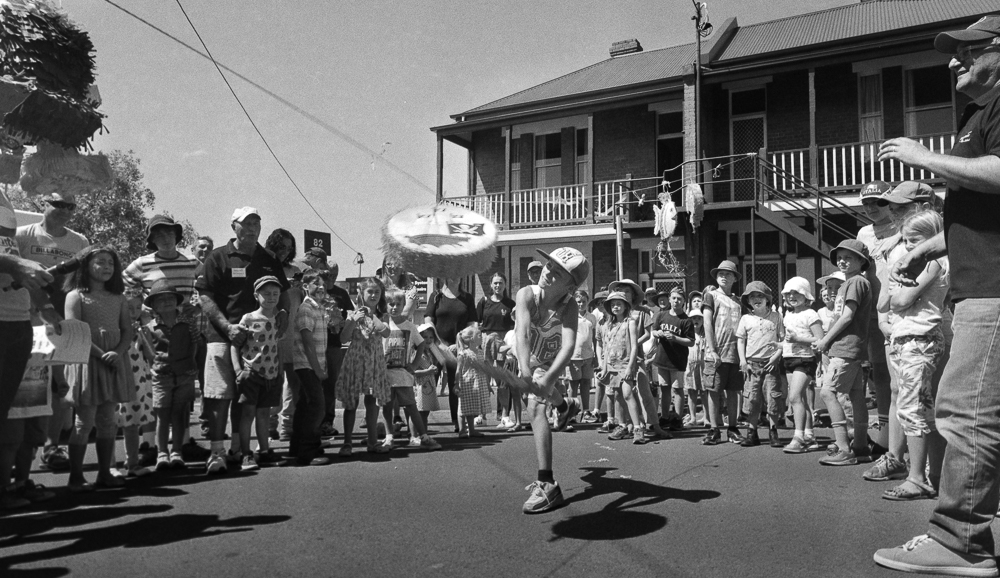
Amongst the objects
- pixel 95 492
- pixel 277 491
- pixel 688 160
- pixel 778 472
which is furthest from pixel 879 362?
pixel 688 160

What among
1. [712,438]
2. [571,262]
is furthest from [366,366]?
[712,438]

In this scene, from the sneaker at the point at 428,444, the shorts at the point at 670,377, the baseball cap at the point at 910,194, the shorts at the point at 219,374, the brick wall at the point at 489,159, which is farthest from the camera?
the brick wall at the point at 489,159

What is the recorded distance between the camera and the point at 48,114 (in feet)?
19.1

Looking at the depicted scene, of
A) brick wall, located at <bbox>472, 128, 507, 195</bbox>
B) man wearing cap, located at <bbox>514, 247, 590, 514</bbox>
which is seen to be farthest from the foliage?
man wearing cap, located at <bbox>514, 247, 590, 514</bbox>

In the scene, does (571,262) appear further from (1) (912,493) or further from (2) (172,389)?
(2) (172,389)

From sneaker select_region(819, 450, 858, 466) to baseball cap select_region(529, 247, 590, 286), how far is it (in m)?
2.88

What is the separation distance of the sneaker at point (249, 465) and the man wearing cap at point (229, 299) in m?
0.16

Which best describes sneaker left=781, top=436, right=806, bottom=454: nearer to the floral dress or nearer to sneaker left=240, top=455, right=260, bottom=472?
the floral dress

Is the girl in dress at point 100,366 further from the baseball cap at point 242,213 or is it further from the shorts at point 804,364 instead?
the shorts at point 804,364

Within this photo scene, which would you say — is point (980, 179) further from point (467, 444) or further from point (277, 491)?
point (467, 444)

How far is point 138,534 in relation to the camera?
4070 millimetres

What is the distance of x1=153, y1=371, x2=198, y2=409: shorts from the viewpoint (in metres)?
6.24

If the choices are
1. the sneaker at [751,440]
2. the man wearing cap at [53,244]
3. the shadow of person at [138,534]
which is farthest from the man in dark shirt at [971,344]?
the man wearing cap at [53,244]

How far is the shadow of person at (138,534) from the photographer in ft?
12.2
